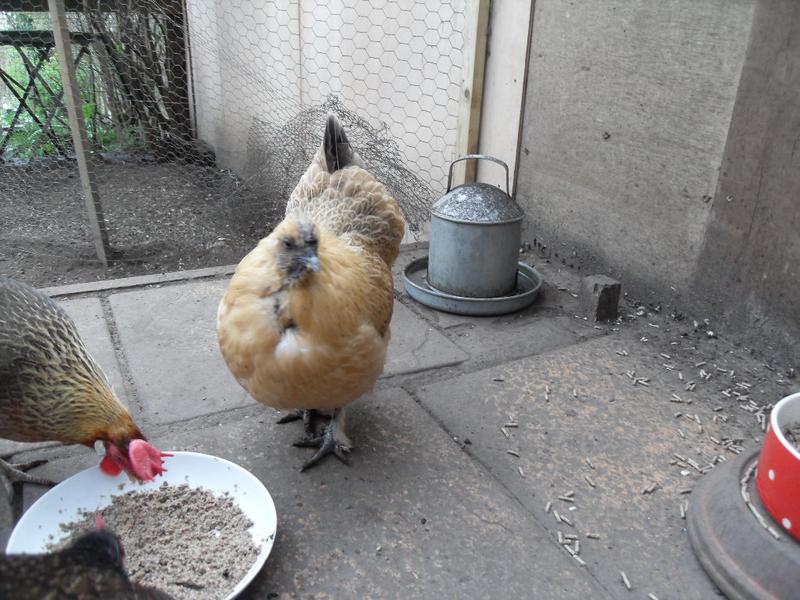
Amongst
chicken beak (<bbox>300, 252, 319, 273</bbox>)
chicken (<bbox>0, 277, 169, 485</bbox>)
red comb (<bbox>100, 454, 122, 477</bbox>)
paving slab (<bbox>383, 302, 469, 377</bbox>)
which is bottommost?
paving slab (<bbox>383, 302, 469, 377</bbox>)

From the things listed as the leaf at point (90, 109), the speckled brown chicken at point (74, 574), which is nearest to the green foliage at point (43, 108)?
the leaf at point (90, 109)

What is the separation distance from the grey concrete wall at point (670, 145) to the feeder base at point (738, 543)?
1094 mm

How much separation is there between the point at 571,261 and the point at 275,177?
7.60ft

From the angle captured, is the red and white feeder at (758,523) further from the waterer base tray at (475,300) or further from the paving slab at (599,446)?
the waterer base tray at (475,300)

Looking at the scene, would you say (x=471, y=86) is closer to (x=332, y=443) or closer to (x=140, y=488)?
(x=332, y=443)

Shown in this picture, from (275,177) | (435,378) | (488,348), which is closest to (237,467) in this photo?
(435,378)

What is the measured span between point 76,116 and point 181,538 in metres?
2.85

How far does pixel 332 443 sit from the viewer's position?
6.76 ft

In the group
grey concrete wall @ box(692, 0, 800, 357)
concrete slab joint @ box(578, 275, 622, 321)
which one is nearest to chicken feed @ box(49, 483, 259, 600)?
concrete slab joint @ box(578, 275, 622, 321)

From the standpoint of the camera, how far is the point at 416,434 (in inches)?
86.0

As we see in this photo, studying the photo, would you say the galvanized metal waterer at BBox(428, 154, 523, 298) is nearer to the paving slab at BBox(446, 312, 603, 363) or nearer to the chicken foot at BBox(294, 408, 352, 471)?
the paving slab at BBox(446, 312, 603, 363)

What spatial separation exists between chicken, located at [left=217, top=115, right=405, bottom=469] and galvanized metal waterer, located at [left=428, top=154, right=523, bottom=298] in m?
1.06

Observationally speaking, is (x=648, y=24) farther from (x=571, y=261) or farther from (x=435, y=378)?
(x=435, y=378)

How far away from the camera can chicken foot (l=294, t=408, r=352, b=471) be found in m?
2.03
